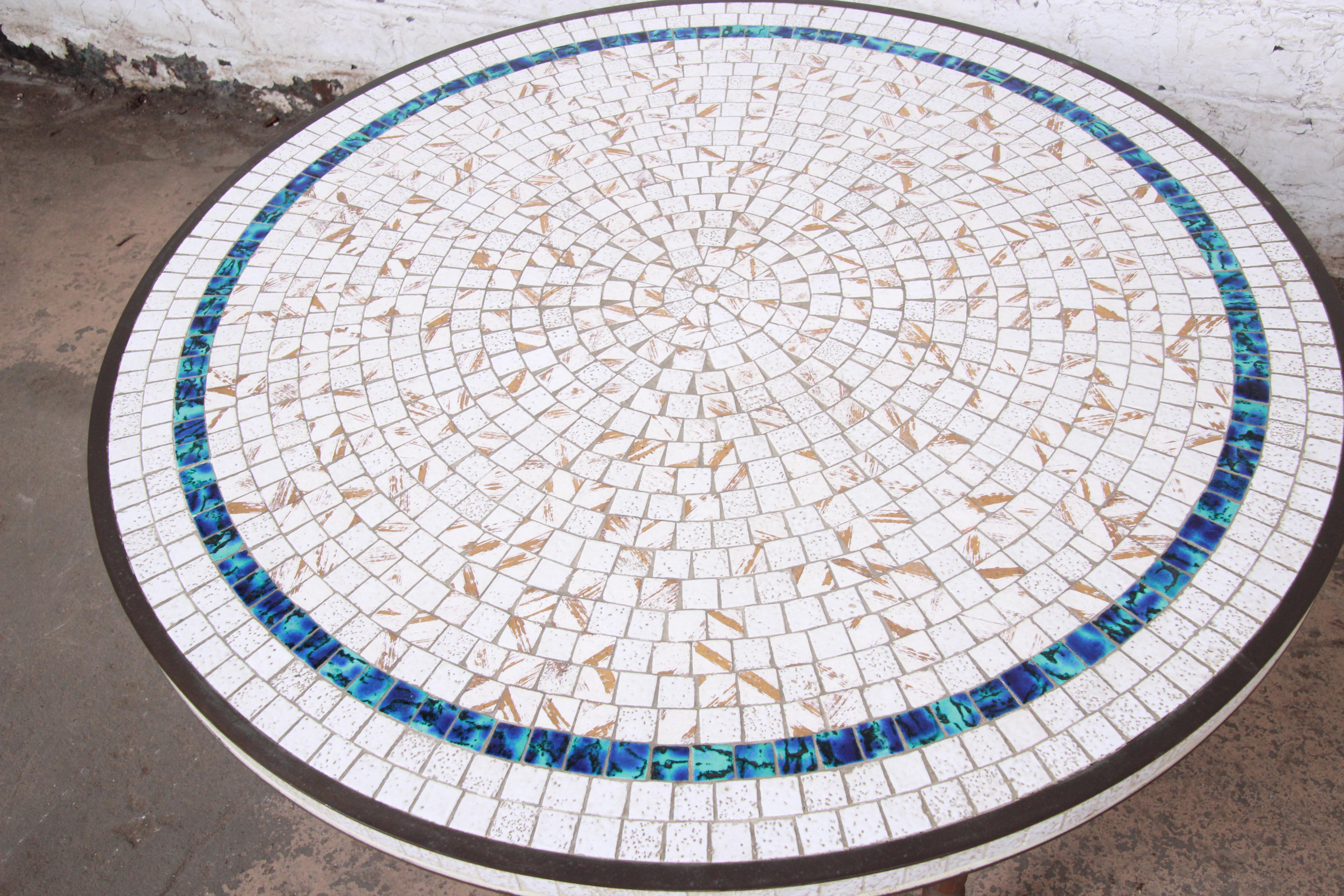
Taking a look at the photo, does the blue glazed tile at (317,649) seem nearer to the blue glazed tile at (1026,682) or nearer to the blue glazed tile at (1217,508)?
the blue glazed tile at (1026,682)

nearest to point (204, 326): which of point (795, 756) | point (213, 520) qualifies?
point (213, 520)

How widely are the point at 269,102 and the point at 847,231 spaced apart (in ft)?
13.2

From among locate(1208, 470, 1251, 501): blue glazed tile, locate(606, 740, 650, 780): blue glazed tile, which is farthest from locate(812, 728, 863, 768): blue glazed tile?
locate(1208, 470, 1251, 501): blue glazed tile

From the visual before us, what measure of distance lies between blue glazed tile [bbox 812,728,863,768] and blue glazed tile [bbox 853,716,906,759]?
12 mm

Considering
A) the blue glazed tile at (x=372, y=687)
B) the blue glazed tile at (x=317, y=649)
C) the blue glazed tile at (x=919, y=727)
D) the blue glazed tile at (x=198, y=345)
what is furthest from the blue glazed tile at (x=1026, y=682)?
the blue glazed tile at (x=198, y=345)

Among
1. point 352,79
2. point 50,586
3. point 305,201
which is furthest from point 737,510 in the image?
point 352,79

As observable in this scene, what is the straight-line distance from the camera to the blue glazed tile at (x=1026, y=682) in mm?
1678

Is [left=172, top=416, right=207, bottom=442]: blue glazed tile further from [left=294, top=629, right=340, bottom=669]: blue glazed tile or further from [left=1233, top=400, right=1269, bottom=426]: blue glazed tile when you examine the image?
[left=1233, top=400, right=1269, bottom=426]: blue glazed tile

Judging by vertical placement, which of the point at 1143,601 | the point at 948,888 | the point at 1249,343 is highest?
the point at 1249,343

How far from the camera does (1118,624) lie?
1767 mm

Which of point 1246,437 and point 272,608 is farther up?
point 1246,437

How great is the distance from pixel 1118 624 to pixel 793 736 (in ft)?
2.27

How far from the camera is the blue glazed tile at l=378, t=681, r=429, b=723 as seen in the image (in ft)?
5.62

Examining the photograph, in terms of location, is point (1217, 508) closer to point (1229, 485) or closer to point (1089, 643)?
point (1229, 485)
